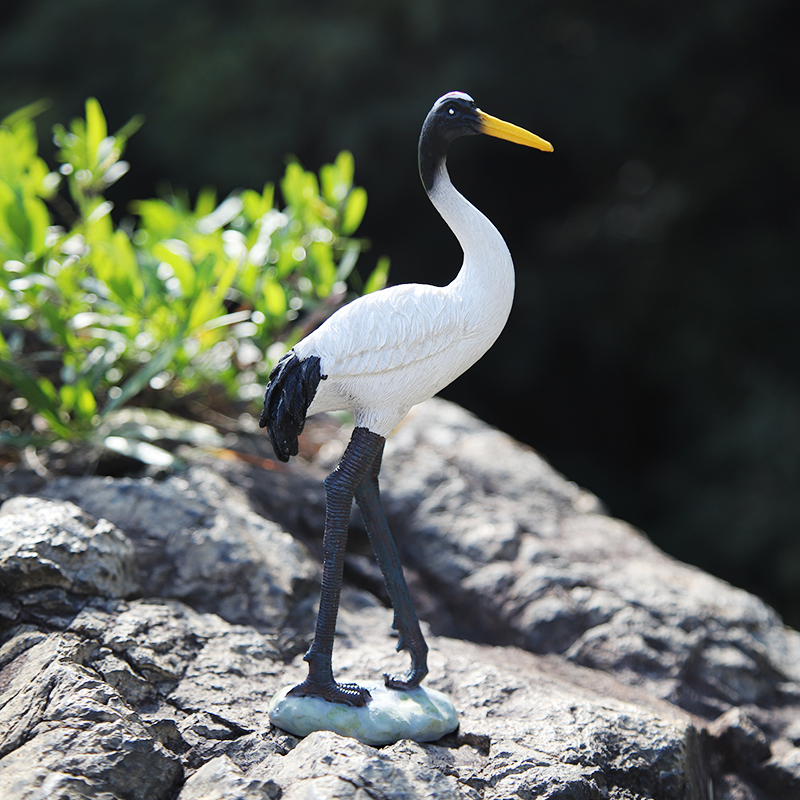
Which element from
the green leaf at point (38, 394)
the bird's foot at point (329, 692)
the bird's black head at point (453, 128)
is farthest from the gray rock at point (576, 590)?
the bird's black head at point (453, 128)

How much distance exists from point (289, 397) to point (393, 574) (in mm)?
445


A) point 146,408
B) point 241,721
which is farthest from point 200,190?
point 241,721

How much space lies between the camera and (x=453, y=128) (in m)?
1.62

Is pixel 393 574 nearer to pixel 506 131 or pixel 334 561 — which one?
pixel 334 561

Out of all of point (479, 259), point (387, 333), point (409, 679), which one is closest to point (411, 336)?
point (387, 333)

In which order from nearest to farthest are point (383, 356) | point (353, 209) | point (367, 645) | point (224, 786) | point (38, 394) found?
point (224, 786), point (383, 356), point (367, 645), point (38, 394), point (353, 209)

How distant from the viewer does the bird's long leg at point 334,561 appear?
1.56 meters

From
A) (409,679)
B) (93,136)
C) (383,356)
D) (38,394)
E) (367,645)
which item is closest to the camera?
(383,356)

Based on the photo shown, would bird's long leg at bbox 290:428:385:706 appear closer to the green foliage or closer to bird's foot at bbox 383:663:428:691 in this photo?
bird's foot at bbox 383:663:428:691

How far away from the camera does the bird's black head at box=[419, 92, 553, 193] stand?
161cm

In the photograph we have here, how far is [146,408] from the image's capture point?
2.68m

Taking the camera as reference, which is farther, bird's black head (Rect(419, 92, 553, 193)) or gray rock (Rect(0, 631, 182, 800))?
bird's black head (Rect(419, 92, 553, 193))

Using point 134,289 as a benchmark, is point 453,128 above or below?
above

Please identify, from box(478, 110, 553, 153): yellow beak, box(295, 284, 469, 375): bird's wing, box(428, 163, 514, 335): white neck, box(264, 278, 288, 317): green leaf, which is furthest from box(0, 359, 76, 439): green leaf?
box(478, 110, 553, 153): yellow beak
